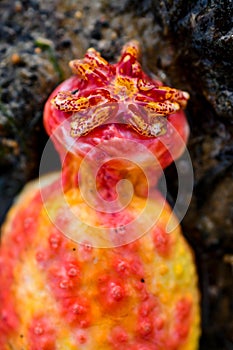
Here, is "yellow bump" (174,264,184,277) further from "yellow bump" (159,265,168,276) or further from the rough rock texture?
the rough rock texture

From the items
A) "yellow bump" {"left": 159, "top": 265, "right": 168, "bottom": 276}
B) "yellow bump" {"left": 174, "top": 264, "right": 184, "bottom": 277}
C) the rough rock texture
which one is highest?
the rough rock texture

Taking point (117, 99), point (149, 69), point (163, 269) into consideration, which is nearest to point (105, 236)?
point (163, 269)

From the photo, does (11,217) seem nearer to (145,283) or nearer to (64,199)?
(64,199)

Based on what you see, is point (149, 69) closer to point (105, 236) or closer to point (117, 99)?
point (117, 99)

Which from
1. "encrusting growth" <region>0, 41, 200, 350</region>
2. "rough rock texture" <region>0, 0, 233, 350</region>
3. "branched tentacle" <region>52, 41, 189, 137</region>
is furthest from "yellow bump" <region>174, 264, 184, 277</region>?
"branched tentacle" <region>52, 41, 189, 137</region>

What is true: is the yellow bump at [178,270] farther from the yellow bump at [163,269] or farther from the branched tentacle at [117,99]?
the branched tentacle at [117,99]

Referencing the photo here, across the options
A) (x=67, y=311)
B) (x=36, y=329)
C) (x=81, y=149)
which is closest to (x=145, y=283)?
(x=67, y=311)

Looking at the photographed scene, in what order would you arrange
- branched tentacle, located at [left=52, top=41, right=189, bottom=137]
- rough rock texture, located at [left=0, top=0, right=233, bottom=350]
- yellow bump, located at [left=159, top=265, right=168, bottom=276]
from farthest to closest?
rough rock texture, located at [left=0, top=0, right=233, bottom=350] → yellow bump, located at [left=159, top=265, right=168, bottom=276] → branched tentacle, located at [left=52, top=41, right=189, bottom=137]
